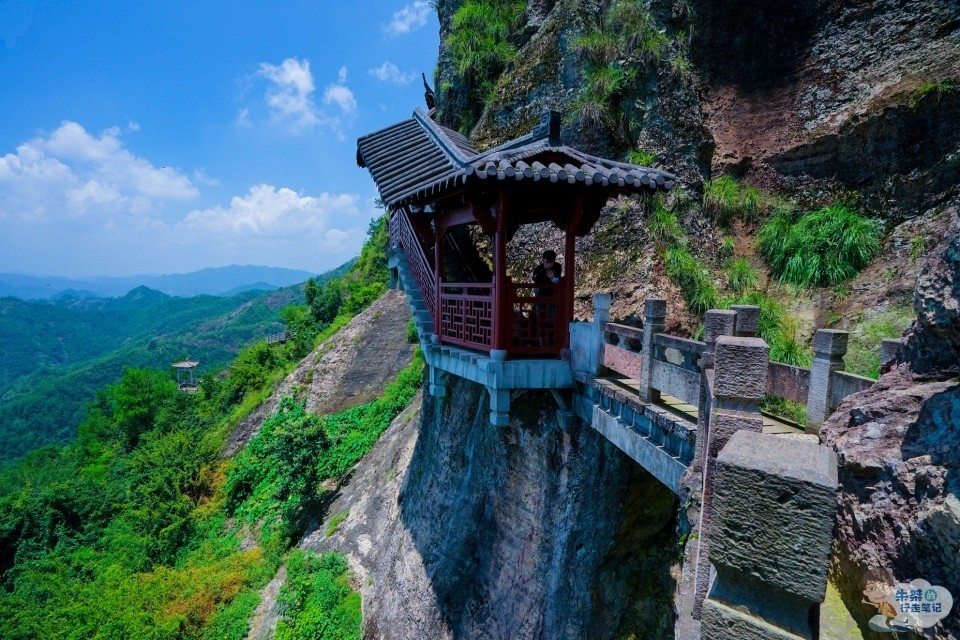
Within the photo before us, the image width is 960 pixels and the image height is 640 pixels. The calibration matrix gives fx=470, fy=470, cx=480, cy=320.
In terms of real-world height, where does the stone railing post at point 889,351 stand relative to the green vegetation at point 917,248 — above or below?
below

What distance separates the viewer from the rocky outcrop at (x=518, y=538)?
7.08 meters

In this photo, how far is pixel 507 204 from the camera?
22.7ft

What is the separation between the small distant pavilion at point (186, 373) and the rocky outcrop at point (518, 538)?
65682 mm

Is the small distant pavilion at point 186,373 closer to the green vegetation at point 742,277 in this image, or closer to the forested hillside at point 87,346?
the forested hillside at point 87,346

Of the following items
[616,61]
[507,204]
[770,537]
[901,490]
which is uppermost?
[616,61]

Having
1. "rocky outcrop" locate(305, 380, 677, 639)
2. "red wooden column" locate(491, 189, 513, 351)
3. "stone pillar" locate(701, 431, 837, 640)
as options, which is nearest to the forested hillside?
"rocky outcrop" locate(305, 380, 677, 639)

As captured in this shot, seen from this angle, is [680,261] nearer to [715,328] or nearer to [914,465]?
[715,328]

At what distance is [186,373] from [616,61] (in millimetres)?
84018

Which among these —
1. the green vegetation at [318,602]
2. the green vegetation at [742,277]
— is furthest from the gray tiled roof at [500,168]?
the green vegetation at [318,602]

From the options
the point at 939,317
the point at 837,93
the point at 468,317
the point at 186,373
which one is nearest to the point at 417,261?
the point at 468,317

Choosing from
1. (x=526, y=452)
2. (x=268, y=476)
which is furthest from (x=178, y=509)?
(x=526, y=452)

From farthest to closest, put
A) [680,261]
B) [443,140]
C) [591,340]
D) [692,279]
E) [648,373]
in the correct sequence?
[680,261]
[692,279]
[443,140]
[591,340]
[648,373]

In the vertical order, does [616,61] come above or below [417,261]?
above

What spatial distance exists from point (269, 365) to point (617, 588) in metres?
30.7
